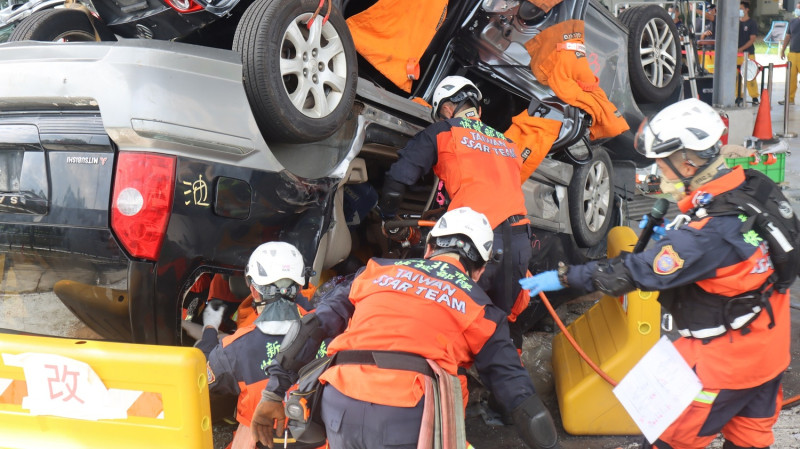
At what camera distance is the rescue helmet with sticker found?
3428 mm

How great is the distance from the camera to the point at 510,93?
5.50 m

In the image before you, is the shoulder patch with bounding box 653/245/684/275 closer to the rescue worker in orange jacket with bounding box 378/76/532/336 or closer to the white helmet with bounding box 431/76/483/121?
the rescue worker in orange jacket with bounding box 378/76/532/336

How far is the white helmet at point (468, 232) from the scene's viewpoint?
298 centimetres

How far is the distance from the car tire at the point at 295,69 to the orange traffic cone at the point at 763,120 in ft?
26.7

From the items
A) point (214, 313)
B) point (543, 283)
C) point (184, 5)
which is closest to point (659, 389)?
point (543, 283)

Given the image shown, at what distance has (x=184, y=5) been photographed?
12.1 ft

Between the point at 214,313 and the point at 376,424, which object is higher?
the point at 376,424

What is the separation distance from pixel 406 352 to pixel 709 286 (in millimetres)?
1221

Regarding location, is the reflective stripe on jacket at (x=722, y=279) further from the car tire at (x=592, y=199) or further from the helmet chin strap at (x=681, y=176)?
the car tire at (x=592, y=199)

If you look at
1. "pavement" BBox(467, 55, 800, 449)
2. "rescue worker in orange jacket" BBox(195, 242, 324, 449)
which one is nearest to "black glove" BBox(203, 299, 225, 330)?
"rescue worker in orange jacket" BBox(195, 242, 324, 449)

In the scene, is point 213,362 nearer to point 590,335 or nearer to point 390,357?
point 390,357

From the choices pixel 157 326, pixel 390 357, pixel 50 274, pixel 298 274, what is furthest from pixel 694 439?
pixel 50 274

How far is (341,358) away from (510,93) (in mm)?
3282

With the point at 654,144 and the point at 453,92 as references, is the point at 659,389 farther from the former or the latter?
the point at 453,92
